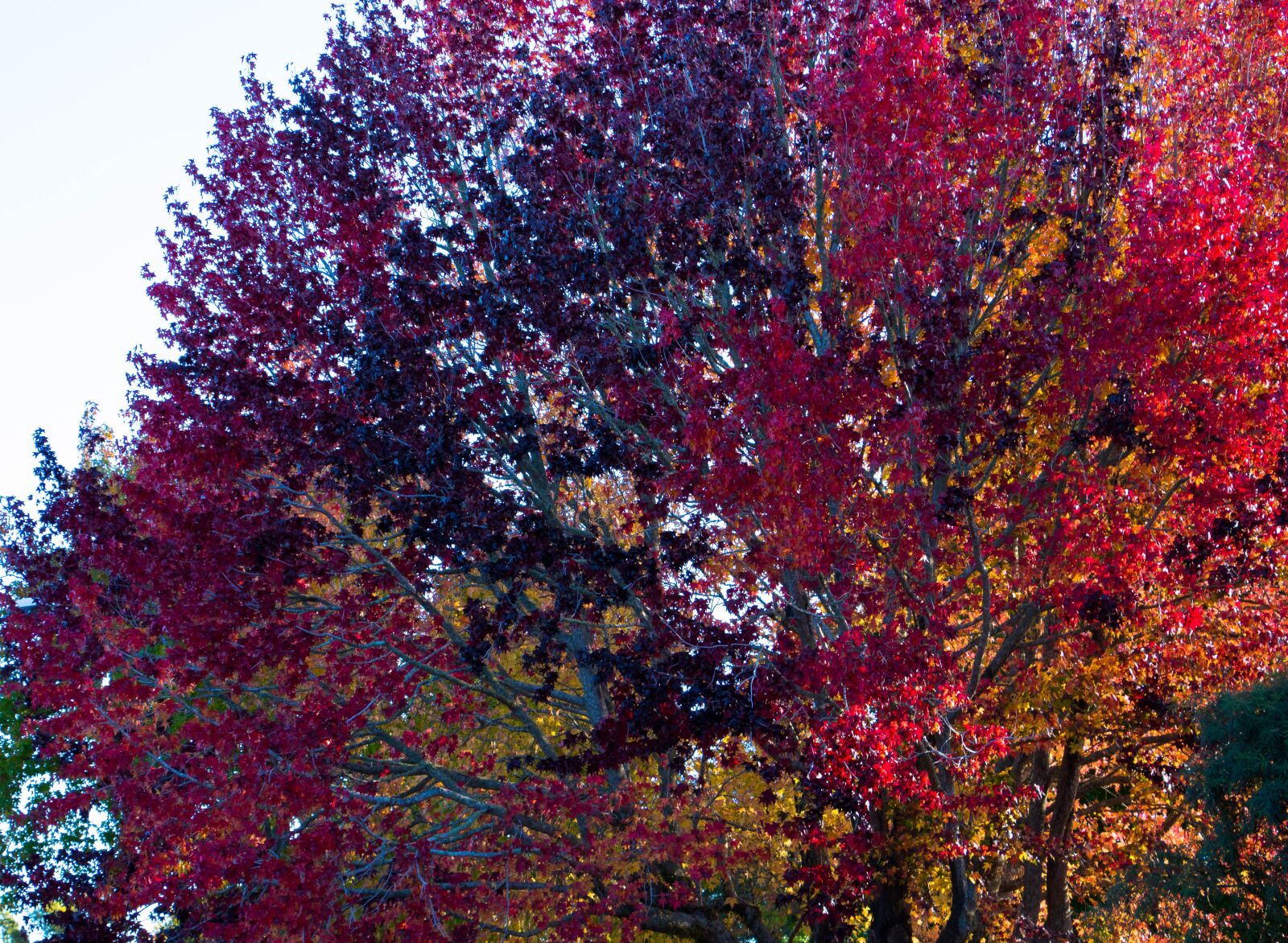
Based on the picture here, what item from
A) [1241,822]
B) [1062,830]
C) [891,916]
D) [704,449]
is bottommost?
[891,916]

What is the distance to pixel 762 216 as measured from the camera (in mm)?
10664

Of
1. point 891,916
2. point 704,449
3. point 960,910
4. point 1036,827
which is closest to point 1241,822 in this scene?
point 960,910

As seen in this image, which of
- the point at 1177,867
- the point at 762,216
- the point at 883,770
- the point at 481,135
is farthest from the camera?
the point at 481,135

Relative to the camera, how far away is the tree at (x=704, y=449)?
9680 millimetres

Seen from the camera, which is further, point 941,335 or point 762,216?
point 762,216

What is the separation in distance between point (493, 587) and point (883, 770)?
199 inches

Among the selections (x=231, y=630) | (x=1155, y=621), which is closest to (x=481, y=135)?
(x=231, y=630)

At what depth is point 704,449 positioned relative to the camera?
31.4 ft

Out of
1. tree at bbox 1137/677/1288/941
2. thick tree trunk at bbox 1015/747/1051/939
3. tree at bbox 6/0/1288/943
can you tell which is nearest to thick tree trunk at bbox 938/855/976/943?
tree at bbox 6/0/1288/943

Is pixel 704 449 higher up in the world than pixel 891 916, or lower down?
higher up

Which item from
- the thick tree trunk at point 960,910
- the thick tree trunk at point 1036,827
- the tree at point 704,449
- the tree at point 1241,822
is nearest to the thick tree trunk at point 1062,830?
the thick tree trunk at point 1036,827

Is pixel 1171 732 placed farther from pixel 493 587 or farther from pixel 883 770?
pixel 493 587

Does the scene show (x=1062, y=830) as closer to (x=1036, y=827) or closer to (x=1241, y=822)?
(x=1036, y=827)

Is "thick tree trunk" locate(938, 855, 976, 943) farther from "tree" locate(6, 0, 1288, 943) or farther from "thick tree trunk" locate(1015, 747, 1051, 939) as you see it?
"thick tree trunk" locate(1015, 747, 1051, 939)
